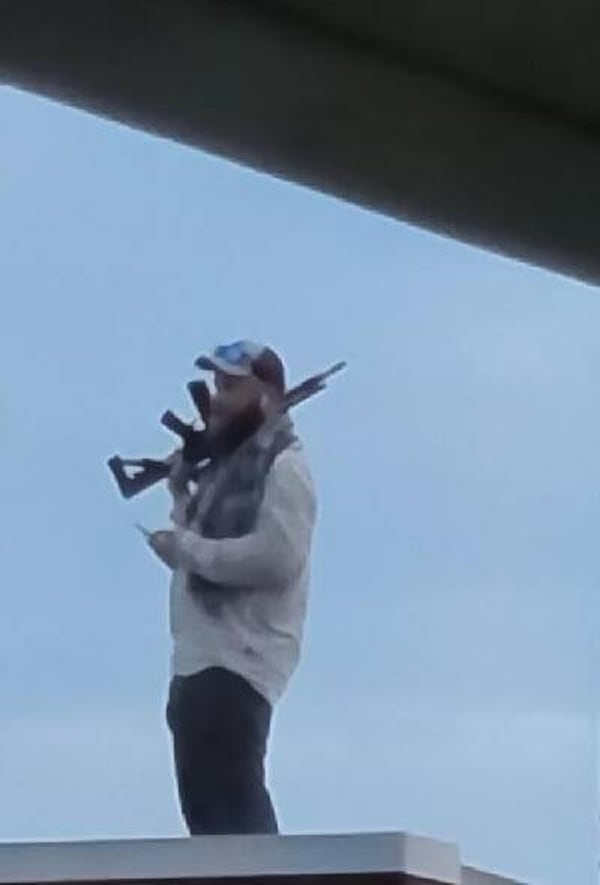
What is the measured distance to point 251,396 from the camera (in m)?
1.48

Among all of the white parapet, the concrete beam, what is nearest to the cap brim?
the concrete beam

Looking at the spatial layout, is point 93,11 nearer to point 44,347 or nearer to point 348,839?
point 44,347

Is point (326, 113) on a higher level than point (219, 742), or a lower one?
higher

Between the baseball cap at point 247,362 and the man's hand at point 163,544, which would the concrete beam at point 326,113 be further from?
the man's hand at point 163,544

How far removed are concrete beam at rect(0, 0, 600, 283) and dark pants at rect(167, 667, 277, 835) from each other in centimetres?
29

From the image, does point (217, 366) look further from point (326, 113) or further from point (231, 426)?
A: point (326, 113)

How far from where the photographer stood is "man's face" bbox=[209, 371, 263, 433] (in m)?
1.47

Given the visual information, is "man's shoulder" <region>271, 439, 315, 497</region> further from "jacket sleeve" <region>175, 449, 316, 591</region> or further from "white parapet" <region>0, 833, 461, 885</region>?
"white parapet" <region>0, 833, 461, 885</region>

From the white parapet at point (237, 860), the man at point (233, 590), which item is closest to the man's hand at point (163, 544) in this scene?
the man at point (233, 590)

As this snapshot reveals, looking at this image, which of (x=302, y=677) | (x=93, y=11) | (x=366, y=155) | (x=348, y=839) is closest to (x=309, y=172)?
(x=366, y=155)

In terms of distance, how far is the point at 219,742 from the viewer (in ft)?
4.76

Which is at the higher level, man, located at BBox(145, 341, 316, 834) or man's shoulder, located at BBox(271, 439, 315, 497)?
man's shoulder, located at BBox(271, 439, 315, 497)

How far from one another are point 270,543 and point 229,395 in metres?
0.09

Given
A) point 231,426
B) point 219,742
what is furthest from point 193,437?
point 219,742
